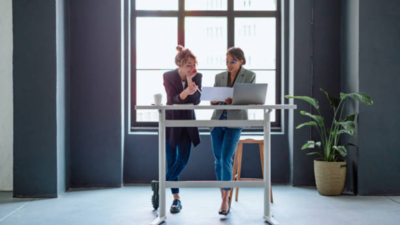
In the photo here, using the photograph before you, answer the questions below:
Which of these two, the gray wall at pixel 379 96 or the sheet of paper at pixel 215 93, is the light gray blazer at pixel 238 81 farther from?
the gray wall at pixel 379 96

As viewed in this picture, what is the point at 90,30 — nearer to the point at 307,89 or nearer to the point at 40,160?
the point at 40,160

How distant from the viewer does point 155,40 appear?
4.70m

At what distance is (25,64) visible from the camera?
12.5ft

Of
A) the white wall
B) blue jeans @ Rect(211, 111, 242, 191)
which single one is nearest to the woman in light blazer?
blue jeans @ Rect(211, 111, 242, 191)

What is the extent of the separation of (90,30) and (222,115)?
2.03 m

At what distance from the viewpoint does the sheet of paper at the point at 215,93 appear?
272cm

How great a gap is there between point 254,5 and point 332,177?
213cm

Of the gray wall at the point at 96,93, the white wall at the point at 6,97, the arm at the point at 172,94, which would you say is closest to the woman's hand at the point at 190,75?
the arm at the point at 172,94

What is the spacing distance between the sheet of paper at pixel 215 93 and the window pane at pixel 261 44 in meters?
1.97

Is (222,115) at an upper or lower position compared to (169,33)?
lower

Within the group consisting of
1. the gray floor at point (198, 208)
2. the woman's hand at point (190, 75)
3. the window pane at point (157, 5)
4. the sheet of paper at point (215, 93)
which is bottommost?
the gray floor at point (198, 208)

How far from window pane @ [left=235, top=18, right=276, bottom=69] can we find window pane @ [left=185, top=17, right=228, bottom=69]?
0.21 metres

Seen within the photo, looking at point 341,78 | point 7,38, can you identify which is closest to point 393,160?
point 341,78

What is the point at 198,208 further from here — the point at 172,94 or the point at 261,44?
the point at 261,44
